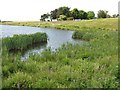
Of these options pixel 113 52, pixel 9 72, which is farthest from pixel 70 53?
pixel 9 72

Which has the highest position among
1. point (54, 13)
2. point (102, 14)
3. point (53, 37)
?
point (54, 13)

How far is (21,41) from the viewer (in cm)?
2692

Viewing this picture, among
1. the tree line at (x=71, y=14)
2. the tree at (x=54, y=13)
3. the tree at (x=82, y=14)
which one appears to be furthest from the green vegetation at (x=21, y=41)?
the tree at (x=54, y=13)

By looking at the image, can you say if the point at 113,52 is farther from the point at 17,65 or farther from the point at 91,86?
the point at 91,86

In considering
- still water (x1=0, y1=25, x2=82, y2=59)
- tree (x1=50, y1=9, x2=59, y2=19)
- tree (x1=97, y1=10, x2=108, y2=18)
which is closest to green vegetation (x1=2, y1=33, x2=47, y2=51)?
still water (x1=0, y1=25, x2=82, y2=59)

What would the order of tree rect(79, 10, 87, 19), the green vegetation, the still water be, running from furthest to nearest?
tree rect(79, 10, 87, 19), the still water, the green vegetation

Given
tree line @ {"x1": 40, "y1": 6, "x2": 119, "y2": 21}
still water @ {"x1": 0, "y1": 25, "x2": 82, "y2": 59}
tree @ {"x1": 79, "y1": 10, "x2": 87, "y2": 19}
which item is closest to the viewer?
still water @ {"x1": 0, "y1": 25, "x2": 82, "y2": 59}

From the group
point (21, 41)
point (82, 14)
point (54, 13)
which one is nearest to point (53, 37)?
point (21, 41)

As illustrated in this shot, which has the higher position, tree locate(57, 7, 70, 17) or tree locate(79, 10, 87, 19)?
tree locate(57, 7, 70, 17)

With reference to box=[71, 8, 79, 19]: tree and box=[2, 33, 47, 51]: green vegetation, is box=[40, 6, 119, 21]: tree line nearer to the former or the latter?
box=[71, 8, 79, 19]: tree

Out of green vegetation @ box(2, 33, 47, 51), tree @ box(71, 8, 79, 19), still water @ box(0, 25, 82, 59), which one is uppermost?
tree @ box(71, 8, 79, 19)

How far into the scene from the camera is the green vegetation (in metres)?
23.8

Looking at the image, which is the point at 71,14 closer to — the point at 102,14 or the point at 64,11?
the point at 64,11

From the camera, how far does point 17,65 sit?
516 inches
